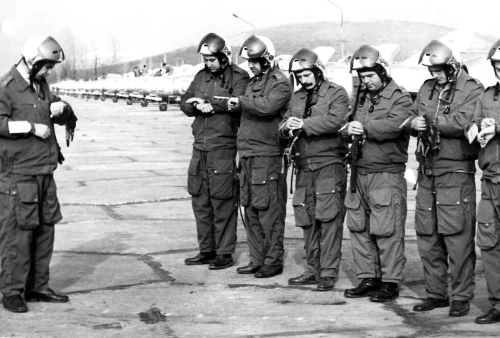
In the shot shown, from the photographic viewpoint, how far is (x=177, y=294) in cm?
793

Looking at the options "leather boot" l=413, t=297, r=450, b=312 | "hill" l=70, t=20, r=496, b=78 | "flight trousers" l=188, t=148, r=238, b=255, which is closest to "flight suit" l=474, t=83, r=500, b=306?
"leather boot" l=413, t=297, r=450, b=312

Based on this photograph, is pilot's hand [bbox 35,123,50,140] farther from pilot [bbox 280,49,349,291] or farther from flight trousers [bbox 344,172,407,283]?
flight trousers [bbox 344,172,407,283]

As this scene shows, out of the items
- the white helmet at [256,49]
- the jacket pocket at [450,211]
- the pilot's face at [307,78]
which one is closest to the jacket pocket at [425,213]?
the jacket pocket at [450,211]

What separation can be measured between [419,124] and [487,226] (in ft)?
2.99

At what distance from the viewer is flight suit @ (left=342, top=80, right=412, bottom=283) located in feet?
24.9

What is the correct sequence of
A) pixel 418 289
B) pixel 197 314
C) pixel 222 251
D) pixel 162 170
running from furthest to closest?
pixel 162 170, pixel 222 251, pixel 418 289, pixel 197 314

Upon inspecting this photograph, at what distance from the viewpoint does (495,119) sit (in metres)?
6.77

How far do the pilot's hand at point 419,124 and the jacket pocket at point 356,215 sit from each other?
89 cm

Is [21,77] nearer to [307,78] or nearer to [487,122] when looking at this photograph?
[307,78]

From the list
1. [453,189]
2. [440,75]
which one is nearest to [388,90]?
[440,75]

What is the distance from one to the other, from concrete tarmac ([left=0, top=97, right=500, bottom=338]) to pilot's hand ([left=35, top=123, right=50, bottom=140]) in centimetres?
133

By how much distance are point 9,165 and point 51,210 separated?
48cm

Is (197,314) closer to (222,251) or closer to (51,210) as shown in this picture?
(51,210)

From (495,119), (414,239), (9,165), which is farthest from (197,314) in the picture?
(414,239)
